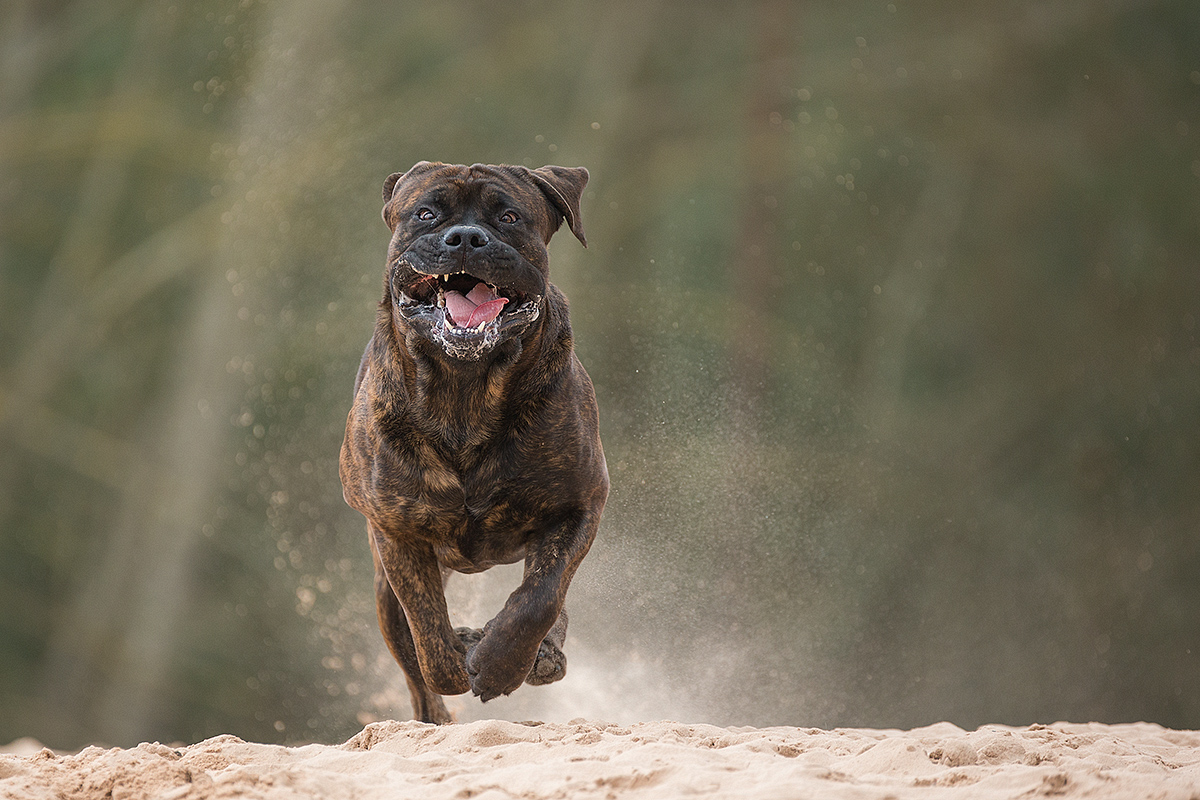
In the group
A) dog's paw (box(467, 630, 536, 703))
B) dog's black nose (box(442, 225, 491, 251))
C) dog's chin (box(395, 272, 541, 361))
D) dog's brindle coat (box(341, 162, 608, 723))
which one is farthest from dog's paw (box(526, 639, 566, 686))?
dog's black nose (box(442, 225, 491, 251))

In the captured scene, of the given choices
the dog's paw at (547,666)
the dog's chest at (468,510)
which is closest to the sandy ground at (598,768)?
the dog's paw at (547,666)

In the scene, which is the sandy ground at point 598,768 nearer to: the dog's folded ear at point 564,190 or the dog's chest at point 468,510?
the dog's chest at point 468,510

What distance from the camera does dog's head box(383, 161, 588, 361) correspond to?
148 inches

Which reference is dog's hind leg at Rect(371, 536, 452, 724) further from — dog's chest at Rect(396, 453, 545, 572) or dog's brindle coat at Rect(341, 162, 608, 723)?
dog's chest at Rect(396, 453, 545, 572)

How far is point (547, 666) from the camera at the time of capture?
430 centimetres

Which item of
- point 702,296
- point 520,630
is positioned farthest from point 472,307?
point 702,296

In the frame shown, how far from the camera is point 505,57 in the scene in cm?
1272

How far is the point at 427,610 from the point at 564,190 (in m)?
1.62

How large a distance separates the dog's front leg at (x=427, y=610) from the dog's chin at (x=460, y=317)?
0.83m

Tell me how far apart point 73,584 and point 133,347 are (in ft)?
7.94

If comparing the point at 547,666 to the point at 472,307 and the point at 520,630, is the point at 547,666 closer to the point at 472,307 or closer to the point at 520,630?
the point at 520,630

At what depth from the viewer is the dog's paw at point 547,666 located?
4277 mm

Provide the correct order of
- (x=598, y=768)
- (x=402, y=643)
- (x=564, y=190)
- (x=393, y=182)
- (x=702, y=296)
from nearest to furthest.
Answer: (x=598, y=768)
(x=564, y=190)
(x=393, y=182)
(x=402, y=643)
(x=702, y=296)

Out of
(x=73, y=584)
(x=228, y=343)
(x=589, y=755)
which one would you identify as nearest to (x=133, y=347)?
(x=228, y=343)
